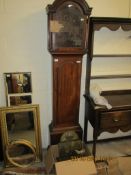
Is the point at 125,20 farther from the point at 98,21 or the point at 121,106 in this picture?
the point at 121,106

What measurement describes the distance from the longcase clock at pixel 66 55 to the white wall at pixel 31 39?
20cm

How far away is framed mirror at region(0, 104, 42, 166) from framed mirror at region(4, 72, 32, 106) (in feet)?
0.32

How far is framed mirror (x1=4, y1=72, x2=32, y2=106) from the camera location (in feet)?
6.98

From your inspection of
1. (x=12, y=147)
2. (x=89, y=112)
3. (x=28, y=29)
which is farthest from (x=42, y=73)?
(x=12, y=147)

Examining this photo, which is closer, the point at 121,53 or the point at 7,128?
the point at 7,128

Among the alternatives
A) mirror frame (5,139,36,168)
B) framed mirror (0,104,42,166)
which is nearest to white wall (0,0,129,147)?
framed mirror (0,104,42,166)

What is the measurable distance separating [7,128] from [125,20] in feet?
5.81

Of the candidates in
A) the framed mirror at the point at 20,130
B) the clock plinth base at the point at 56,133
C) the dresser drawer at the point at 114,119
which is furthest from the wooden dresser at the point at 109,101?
the framed mirror at the point at 20,130

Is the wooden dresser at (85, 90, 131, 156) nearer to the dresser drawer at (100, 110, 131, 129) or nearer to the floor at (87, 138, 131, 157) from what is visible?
the dresser drawer at (100, 110, 131, 129)

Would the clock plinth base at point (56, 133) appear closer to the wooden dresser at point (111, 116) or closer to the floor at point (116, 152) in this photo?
the wooden dresser at point (111, 116)

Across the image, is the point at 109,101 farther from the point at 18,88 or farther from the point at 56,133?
the point at 18,88

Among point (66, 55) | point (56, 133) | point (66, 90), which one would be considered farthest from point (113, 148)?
point (66, 55)

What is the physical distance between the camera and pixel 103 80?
94.3 inches

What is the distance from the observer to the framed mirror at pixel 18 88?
2.13 meters
